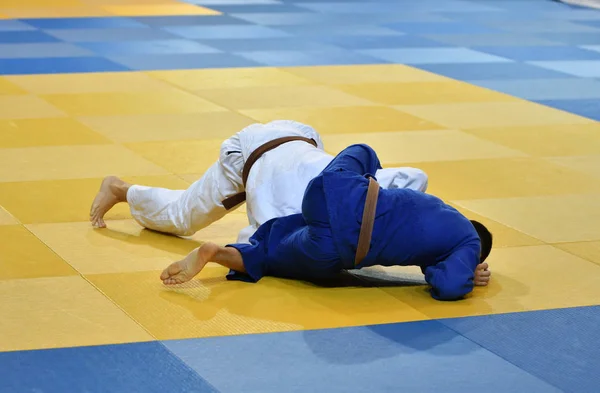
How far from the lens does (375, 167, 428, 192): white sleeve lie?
270 inches

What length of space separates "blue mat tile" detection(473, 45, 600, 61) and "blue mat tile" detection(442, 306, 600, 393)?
10474 mm

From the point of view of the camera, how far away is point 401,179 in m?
6.91

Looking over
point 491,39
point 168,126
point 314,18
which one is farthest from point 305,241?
point 314,18

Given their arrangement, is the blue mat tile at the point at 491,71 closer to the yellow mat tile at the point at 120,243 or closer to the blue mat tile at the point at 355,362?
the yellow mat tile at the point at 120,243

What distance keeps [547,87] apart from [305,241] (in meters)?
8.47

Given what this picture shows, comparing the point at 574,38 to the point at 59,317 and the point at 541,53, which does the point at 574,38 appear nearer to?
the point at 541,53

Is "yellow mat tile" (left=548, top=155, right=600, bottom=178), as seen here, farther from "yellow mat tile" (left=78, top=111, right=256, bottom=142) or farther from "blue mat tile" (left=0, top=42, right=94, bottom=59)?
"blue mat tile" (left=0, top=42, right=94, bottom=59)

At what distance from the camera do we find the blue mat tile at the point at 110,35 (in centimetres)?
1722

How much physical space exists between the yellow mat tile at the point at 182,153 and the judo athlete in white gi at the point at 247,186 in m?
1.79

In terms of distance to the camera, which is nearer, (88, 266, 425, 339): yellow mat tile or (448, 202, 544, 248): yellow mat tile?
(88, 266, 425, 339): yellow mat tile

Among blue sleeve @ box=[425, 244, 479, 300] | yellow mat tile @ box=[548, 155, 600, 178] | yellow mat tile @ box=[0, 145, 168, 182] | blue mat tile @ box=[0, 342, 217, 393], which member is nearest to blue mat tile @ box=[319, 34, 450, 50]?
Answer: yellow mat tile @ box=[548, 155, 600, 178]

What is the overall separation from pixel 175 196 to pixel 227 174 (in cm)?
53

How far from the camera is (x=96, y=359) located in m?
5.55

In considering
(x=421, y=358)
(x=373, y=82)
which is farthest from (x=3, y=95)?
(x=421, y=358)
